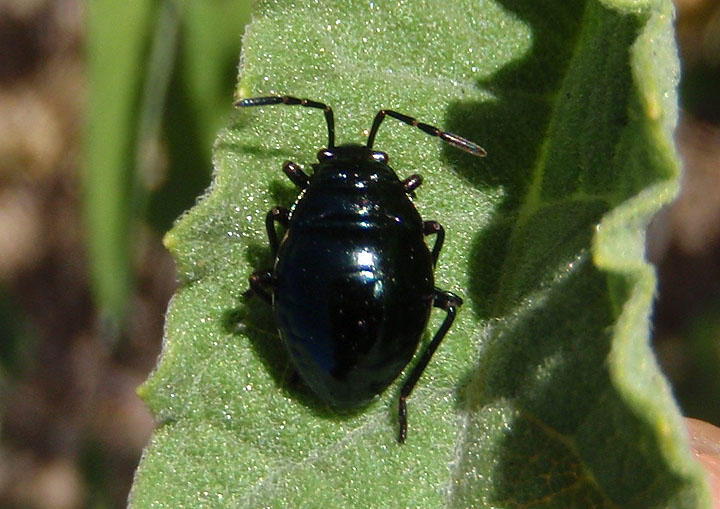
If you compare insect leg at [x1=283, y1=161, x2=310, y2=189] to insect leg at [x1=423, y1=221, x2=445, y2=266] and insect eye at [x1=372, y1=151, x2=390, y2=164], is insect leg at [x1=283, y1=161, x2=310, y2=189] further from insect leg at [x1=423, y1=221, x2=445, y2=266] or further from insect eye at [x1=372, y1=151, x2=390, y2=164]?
insect leg at [x1=423, y1=221, x2=445, y2=266]

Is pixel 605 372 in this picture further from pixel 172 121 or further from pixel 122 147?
pixel 172 121

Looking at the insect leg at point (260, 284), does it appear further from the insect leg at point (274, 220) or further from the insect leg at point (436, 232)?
the insect leg at point (436, 232)

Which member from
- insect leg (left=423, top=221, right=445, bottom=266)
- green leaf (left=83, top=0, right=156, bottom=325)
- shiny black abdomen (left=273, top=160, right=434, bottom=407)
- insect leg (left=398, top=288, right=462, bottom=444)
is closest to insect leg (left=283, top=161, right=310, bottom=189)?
shiny black abdomen (left=273, top=160, right=434, bottom=407)

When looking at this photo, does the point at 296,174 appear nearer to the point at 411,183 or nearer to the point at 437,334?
the point at 411,183

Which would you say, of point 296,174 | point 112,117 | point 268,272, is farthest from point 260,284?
point 112,117

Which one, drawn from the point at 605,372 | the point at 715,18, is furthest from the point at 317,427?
the point at 715,18

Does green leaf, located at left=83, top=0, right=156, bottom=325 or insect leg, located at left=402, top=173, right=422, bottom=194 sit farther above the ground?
insect leg, located at left=402, top=173, right=422, bottom=194
